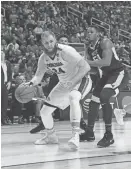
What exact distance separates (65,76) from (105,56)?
0.67 m

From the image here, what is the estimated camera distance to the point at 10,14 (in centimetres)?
1477

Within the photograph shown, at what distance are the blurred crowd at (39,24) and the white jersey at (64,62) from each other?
15.1 feet

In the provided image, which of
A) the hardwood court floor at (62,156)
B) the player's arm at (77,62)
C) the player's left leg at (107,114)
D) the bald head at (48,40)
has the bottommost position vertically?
the hardwood court floor at (62,156)

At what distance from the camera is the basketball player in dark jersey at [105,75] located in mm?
6230

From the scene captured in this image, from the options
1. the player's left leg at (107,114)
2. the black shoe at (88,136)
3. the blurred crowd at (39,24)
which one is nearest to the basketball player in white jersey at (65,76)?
the player's left leg at (107,114)

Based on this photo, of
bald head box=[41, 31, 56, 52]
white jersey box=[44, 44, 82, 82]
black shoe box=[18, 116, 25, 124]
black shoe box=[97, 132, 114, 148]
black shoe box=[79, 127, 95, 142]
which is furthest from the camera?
black shoe box=[18, 116, 25, 124]

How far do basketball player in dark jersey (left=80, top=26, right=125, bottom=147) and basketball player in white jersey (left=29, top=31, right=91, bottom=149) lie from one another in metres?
0.26

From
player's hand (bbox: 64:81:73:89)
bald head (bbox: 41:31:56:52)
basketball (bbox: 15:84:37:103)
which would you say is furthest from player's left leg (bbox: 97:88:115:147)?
basketball (bbox: 15:84:37:103)

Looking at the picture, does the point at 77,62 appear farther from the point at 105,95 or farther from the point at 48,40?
the point at 105,95

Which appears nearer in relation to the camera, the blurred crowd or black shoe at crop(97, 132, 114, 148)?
black shoe at crop(97, 132, 114, 148)

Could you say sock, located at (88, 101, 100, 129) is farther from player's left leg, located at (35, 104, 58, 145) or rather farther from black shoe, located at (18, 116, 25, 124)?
A: black shoe, located at (18, 116, 25, 124)

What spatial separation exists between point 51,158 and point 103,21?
1384 centimetres

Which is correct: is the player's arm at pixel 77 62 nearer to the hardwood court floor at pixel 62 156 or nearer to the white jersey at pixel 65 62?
the white jersey at pixel 65 62

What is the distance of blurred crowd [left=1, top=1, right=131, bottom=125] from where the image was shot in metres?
12.6
